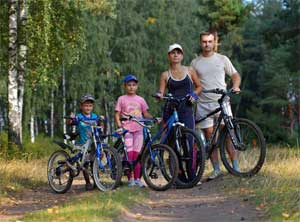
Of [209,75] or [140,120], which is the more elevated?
[209,75]

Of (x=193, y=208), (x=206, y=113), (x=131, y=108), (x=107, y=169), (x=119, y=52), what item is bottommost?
(x=193, y=208)

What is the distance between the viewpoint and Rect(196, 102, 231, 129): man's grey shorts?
9.31m

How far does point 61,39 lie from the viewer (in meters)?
18.6

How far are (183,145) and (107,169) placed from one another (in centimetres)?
121

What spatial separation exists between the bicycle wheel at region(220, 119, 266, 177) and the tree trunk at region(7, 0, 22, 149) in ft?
27.9

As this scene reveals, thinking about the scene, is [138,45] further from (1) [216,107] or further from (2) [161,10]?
(1) [216,107]

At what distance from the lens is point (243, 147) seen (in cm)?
880

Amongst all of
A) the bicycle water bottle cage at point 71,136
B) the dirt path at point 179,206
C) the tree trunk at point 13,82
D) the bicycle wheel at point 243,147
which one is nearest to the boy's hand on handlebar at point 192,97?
the bicycle wheel at point 243,147

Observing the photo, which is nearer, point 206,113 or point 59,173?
point 206,113

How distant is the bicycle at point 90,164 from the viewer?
29.6 ft

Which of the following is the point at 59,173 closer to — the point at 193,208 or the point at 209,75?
the point at 209,75

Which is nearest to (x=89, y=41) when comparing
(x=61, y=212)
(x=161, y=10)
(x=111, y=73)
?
(x=111, y=73)

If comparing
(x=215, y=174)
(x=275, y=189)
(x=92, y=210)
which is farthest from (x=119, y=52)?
(x=92, y=210)

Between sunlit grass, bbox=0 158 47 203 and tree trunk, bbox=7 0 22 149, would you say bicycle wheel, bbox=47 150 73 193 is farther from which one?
tree trunk, bbox=7 0 22 149
